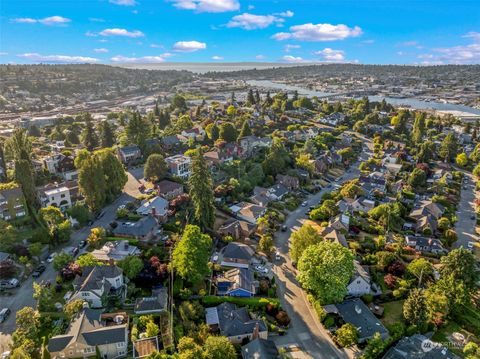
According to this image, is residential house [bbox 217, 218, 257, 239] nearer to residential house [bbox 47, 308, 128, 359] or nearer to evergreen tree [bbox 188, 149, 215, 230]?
evergreen tree [bbox 188, 149, 215, 230]

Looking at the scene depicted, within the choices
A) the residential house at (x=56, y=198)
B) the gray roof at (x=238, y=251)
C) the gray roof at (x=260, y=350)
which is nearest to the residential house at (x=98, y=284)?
the gray roof at (x=238, y=251)

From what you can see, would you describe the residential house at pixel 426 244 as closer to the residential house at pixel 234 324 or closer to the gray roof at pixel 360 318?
the gray roof at pixel 360 318

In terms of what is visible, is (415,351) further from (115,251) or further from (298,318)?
(115,251)

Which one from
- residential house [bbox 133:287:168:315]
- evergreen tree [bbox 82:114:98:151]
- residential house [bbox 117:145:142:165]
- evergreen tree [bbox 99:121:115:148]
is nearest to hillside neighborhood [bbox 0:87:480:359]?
residential house [bbox 133:287:168:315]

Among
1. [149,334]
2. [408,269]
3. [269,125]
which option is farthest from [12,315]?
[269,125]

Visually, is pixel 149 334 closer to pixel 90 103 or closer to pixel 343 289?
pixel 343 289

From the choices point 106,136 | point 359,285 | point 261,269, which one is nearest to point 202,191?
point 261,269
